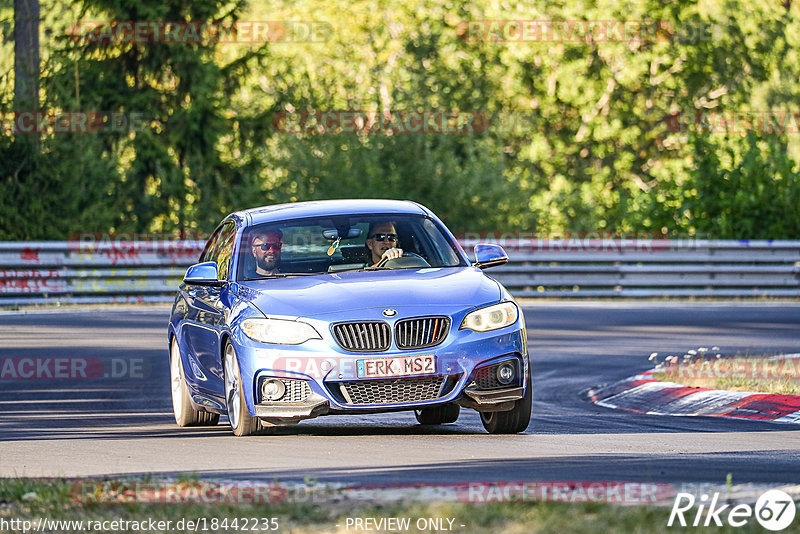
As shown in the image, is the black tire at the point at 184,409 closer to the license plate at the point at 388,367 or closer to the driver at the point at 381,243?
the driver at the point at 381,243

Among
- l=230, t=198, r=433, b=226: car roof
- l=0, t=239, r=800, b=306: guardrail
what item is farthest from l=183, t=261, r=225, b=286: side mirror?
l=0, t=239, r=800, b=306: guardrail

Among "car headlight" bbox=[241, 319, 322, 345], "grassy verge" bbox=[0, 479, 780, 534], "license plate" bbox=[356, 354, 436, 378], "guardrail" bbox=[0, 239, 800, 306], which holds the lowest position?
"guardrail" bbox=[0, 239, 800, 306]

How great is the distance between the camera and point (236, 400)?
10.1 meters

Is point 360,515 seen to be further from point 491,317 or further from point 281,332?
point 491,317

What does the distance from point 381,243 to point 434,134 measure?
1144 inches

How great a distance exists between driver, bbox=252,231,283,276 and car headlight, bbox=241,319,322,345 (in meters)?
0.94

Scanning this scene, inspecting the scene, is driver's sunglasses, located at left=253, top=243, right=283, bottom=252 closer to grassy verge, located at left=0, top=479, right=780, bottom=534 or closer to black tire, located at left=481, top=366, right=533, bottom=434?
black tire, located at left=481, top=366, right=533, bottom=434

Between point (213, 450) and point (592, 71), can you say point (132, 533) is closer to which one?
point (213, 450)

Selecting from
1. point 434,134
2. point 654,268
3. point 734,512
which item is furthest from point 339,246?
point 434,134

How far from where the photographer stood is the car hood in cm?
972

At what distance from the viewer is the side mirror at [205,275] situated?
10.9 meters

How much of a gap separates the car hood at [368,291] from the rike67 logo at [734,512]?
136 inches

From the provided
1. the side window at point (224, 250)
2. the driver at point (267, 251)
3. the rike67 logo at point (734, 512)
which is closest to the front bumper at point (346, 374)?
the driver at point (267, 251)

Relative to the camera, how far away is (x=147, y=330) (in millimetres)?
20891
